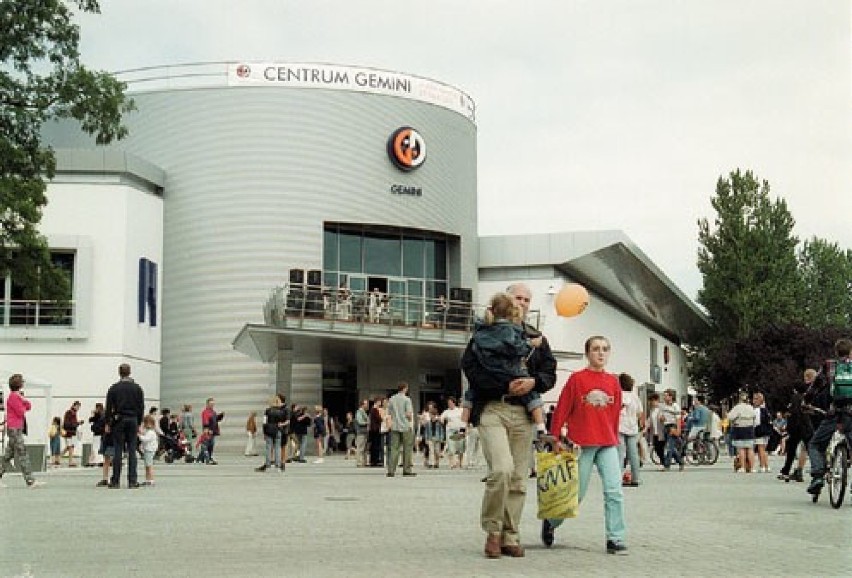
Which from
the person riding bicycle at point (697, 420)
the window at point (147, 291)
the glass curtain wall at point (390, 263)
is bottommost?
the person riding bicycle at point (697, 420)

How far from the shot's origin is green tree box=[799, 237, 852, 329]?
81.1 m

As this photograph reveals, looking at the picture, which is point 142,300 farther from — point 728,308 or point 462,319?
point 728,308

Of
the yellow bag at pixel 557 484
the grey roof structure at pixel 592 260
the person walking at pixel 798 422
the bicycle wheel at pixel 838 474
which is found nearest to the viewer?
the yellow bag at pixel 557 484

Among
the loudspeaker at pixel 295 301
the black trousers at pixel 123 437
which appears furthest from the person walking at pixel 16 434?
the loudspeaker at pixel 295 301

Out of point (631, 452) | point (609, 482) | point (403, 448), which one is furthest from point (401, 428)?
point (609, 482)

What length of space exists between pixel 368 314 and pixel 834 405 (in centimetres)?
3174

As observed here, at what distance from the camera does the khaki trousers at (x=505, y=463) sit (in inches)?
356

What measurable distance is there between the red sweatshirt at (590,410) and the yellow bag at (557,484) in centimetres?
19

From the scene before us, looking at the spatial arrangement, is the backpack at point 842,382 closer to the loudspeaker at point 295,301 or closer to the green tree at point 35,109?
the green tree at point 35,109

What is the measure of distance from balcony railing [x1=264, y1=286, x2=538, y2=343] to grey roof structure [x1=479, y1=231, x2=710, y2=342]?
7112mm

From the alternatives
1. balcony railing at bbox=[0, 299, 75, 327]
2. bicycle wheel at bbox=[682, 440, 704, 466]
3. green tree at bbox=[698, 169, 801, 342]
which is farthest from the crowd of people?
green tree at bbox=[698, 169, 801, 342]

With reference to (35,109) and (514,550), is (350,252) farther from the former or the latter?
(514,550)

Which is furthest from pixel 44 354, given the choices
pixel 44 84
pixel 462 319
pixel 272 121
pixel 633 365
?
pixel 633 365

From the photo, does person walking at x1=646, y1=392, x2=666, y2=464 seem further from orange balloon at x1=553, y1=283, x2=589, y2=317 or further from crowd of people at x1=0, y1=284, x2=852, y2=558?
orange balloon at x1=553, y1=283, x2=589, y2=317
